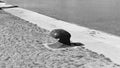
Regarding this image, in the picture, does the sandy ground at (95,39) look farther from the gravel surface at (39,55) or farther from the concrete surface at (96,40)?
the gravel surface at (39,55)

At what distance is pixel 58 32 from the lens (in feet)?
26.3

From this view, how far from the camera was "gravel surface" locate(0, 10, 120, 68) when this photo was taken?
586 cm

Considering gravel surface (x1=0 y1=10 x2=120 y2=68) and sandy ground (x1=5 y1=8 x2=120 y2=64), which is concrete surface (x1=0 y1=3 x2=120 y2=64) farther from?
gravel surface (x1=0 y1=10 x2=120 y2=68)

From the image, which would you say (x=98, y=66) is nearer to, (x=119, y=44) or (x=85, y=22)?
(x=119, y=44)

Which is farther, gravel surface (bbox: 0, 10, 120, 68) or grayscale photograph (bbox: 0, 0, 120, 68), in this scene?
grayscale photograph (bbox: 0, 0, 120, 68)

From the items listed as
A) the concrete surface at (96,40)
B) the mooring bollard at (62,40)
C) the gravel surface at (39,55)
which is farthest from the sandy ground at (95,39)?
the mooring bollard at (62,40)

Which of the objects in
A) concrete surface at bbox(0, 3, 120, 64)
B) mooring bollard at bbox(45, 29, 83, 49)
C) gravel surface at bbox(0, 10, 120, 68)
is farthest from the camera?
mooring bollard at bbox(45, 29, 83, 49)

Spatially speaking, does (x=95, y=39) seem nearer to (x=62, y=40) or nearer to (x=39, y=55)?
(x=62, y=40)

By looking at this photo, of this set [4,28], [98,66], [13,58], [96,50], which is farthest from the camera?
[4,28]

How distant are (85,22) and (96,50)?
5.47 metres

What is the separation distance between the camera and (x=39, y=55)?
6535 millimetres

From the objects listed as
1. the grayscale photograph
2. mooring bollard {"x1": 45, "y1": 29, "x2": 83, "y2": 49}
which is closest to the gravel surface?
the grayscale photograph

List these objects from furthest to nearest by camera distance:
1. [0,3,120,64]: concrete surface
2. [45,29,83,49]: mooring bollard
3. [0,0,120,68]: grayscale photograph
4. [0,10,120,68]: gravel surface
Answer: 1. [45,29,83,49]: mooring bollard
2. [0,3,120,64]: concrete surface
3. [0,0,120,68]: grayscale photograph
4. [0,10,120,68]: gravel surface

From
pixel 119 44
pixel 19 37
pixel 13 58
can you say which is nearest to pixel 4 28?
pixel 19 37
